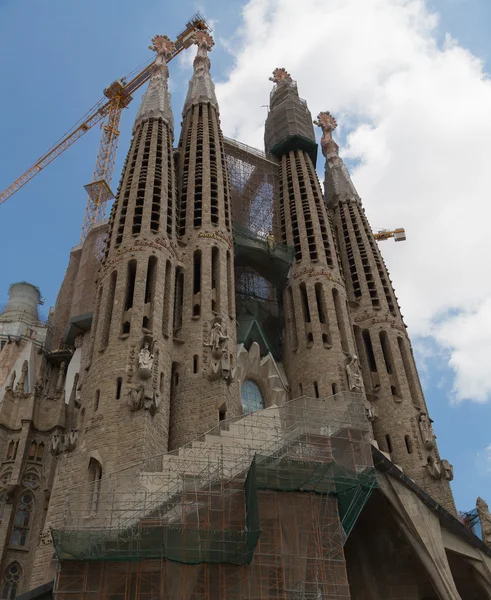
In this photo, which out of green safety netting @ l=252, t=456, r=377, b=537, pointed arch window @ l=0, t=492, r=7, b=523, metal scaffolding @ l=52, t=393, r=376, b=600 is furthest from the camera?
pointed arch window @ l=0, t=492, r=7, b=523

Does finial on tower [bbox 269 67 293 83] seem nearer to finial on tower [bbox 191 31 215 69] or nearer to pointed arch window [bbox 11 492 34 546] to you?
finial on tower [bbox 191 31 215 69]

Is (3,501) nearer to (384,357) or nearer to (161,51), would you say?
(384,357)

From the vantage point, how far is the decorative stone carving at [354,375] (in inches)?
1184

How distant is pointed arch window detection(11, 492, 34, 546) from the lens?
85.7ft

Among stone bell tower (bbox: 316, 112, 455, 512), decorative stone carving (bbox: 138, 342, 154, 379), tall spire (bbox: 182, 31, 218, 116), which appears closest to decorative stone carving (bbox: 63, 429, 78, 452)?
decorative stone carving (bbox: 138, 342, 154, 379)

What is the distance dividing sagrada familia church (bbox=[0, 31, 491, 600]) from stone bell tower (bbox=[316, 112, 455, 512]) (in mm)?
114

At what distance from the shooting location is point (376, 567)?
23688 millimetres

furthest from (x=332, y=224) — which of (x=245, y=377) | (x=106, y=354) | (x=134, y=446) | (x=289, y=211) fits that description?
(x=134, y=446)

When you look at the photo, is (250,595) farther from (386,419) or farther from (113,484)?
(386,419)

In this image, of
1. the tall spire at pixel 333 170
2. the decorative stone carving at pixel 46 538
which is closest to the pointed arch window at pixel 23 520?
the decorative stone carving at pixel 46 538

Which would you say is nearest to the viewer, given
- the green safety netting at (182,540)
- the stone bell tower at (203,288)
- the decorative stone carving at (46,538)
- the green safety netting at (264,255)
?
the green safety netting at (182,540)

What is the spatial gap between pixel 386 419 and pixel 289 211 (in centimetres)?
1526

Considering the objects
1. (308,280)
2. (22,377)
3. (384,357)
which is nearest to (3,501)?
(22,377)

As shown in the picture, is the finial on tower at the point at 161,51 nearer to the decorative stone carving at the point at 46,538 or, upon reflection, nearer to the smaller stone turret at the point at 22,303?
the smaller stone turret at the point at 22,303
